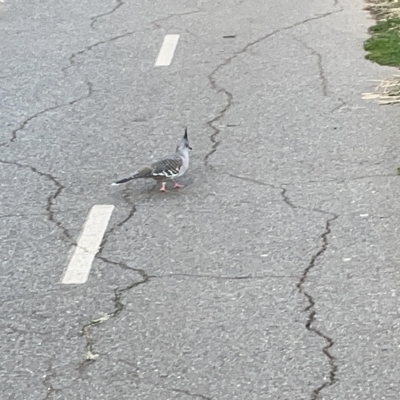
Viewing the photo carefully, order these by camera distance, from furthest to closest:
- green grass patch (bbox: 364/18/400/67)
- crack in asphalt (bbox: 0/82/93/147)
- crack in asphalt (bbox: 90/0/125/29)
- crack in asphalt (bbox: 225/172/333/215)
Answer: crack in asphalt (bbox: 90/0/125/29) < green grass patch (bbox: 364/18/400/67) < crack in asphalt (bbox: 0/82/93/147) < crack in asphalt (bbox: 225/172/333/215)

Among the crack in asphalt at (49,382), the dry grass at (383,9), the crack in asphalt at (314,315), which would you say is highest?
the crack in asphalt at (49,382)

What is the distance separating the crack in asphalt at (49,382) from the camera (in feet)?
15.4

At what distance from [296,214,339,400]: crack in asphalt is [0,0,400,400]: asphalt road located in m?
0.01

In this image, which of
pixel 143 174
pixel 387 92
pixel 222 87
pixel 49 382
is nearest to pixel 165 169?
pixel 143 174

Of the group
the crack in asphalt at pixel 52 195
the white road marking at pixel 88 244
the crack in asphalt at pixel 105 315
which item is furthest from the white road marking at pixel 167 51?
the crack in asphalt at pixel 105 315

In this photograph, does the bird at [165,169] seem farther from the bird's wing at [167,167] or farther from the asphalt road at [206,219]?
the asphalt road at [206,219]

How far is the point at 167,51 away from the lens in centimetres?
1050

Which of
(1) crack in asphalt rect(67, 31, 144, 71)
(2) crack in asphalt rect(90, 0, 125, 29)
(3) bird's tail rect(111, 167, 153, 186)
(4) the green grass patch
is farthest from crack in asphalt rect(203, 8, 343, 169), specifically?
(2) crack in asphalt rect(90, 0, 125, 29)

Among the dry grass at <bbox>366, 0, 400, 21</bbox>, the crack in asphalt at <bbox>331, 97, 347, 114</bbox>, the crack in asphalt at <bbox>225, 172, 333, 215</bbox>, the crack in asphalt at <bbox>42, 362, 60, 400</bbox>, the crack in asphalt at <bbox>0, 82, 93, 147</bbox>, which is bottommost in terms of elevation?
the dry grass at <bbox>366, 0, 400, 21</bbox>

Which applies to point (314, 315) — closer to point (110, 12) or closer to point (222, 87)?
point (222, 87)

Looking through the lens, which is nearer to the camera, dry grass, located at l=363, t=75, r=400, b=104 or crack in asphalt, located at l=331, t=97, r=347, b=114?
crack in asphalt, located at l=331, t=97, r=347, b=114

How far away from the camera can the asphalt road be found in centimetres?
487

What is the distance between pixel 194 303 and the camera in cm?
544

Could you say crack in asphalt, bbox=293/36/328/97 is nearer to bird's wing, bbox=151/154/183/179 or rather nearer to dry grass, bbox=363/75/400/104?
dry grass, bbox=363/75/400/104
